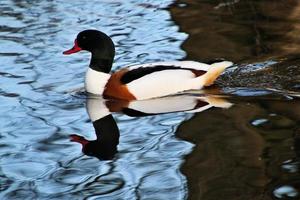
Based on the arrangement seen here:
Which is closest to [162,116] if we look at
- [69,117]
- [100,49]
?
[69,117]

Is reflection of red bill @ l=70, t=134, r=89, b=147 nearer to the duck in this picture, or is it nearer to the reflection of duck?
the reflection of duck

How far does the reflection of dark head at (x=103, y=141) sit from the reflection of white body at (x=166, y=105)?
0.21 metres

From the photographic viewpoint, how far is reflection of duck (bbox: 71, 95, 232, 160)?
23.5 feet

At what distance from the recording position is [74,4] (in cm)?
1351

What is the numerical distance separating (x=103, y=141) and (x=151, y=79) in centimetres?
142

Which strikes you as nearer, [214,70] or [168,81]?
[168,81]

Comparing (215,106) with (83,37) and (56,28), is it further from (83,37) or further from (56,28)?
(56,28)

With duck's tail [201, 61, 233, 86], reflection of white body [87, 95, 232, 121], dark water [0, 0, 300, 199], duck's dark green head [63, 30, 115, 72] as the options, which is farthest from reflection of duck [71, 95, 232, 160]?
duck's dark green head [63, 30, 115, 72]

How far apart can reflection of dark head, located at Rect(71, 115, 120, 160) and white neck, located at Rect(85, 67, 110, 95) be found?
34.7 inches

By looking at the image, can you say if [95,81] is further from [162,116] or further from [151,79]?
[162,116]

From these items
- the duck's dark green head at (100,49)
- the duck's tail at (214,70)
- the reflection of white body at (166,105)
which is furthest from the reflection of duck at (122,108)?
the duck's dark green head at (100,49)

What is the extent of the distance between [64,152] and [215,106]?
1839 millimetres

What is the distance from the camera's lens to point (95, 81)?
8.68 metres

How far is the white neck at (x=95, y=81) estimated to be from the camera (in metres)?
8.66
